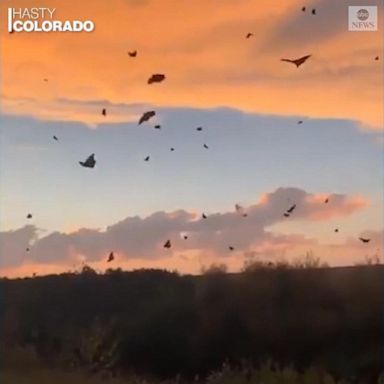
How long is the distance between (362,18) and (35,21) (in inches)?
53.1

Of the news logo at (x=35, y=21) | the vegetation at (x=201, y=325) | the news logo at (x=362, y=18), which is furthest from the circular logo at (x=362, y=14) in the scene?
the news logo at (x=35, y=21)

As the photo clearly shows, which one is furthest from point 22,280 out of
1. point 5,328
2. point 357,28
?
point 357,28

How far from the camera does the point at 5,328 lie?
6.87 metres

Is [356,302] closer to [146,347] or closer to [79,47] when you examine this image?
[146,347]

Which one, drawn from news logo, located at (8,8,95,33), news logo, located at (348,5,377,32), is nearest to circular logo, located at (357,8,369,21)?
news logo, located at (348,5,377,32)

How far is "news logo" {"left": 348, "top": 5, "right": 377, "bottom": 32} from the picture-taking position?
6.79 m

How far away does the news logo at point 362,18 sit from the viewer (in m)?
6.79

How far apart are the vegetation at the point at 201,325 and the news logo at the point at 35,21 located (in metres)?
1.01

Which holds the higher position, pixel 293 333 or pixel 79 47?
pixel 79 47

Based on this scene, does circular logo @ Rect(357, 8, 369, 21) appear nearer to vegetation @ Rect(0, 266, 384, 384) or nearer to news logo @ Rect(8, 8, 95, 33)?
vegetation @ Rect(0, 266, 384, 384)

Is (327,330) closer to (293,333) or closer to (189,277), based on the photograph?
(293,333)

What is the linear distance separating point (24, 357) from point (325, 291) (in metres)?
1.29

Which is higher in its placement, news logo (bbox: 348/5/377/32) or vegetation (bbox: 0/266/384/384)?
news logo (bbox: 348/5/377/32)

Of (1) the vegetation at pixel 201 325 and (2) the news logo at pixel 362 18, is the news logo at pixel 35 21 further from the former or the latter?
(2) the news logo at pixel 362 18
